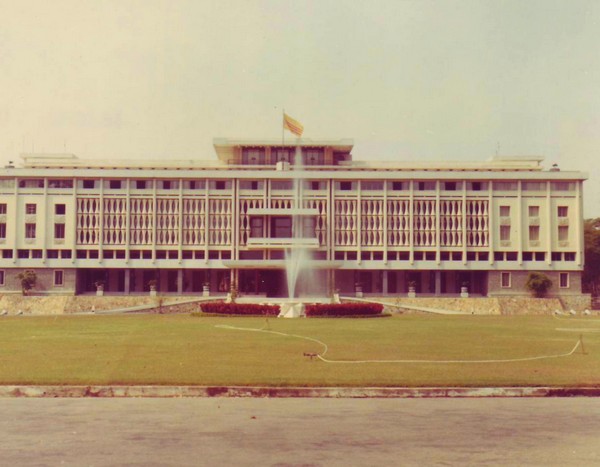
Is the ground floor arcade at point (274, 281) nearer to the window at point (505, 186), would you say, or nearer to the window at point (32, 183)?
the window at point (505, 186)

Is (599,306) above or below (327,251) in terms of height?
below

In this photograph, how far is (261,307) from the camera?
53688 millimetres

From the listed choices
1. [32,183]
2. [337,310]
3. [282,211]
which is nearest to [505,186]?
[282,211]

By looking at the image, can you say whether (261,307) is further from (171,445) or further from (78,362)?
(171,445)

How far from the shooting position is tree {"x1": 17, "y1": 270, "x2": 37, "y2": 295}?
83.7 m

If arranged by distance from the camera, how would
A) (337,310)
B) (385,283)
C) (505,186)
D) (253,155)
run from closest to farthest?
(337,310), (385,283), (505,186), (253,155)

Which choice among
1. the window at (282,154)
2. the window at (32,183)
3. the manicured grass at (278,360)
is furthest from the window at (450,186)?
the manicured grass at (278,360)

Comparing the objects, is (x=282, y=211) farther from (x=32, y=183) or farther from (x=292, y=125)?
(x=32, y=183)

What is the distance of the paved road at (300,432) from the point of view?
32.3 feet

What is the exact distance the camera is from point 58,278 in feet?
282

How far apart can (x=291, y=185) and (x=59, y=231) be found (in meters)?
27.0

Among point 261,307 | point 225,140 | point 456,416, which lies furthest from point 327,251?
point 456,416

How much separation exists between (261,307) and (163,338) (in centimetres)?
2458

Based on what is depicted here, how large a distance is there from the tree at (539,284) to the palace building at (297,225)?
1.25 metres
